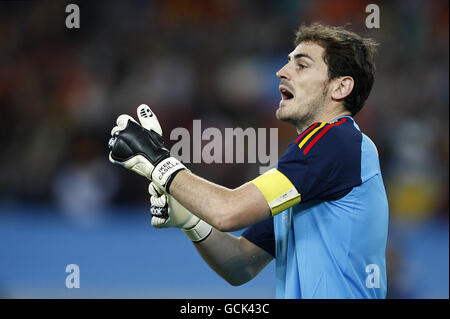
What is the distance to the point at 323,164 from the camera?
122 inches

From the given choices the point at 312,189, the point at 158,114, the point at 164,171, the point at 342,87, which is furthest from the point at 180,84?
the point at 312,189

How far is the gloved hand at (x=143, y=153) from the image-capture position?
320 centimetres

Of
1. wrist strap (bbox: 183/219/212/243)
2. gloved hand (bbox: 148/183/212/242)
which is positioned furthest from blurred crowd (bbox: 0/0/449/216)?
gloved hand (bbox: 148/183/212/242)

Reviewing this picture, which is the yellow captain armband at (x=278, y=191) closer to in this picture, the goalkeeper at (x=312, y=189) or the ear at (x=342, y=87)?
the goalkeeper at (x=312, y=189)

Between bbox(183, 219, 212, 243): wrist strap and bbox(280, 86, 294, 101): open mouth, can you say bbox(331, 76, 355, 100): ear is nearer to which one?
bbox(280, 86, 294, 101): open mouth

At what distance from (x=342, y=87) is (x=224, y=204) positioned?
108 centimetres

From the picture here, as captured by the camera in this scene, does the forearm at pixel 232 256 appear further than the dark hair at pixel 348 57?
Yes

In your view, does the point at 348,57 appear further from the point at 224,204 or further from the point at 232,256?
the point at 232,256

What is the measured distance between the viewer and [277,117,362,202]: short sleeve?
309 cm

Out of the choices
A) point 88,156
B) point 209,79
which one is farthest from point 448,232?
point 88,156

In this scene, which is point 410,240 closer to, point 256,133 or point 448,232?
point 448,232

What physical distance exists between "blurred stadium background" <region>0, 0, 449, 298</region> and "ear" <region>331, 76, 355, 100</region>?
131 inches

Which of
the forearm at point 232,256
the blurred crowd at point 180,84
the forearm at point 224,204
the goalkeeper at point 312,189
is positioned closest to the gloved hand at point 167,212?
the goalkeeper at point 312,189
